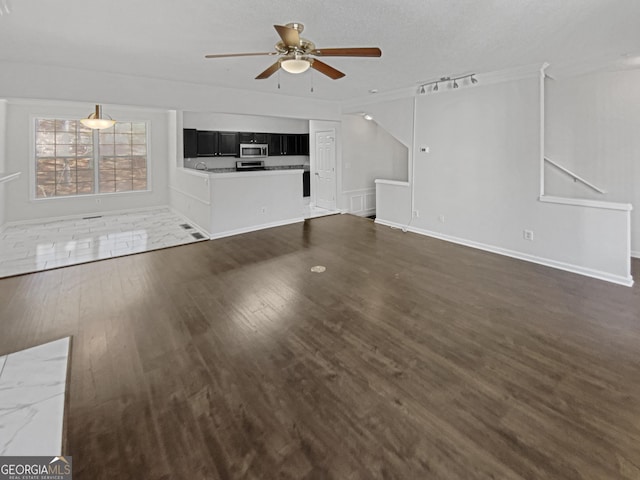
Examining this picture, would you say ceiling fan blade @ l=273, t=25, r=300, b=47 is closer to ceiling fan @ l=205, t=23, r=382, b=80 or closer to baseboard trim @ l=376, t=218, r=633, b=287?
ceiling fan @ l=205, t=23, r=382, b=80

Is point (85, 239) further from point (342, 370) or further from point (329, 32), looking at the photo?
point (342, 370)

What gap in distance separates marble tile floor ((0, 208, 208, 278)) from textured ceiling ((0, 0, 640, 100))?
2.71 meters

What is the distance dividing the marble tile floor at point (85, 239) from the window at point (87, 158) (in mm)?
839

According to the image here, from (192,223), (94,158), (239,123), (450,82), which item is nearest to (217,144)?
(239,123)

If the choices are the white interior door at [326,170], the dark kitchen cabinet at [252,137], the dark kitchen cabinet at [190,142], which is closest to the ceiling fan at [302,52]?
the white interior door at [326,170]

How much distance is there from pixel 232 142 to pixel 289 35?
6.70 m

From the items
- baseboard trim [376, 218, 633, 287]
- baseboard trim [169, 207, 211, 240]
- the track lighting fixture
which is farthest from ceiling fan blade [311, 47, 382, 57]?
baseboard trim [169, 207, 211, 240]

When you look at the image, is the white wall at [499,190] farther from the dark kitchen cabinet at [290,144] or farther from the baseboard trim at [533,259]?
the dark kitchen cabinet at [290,144]

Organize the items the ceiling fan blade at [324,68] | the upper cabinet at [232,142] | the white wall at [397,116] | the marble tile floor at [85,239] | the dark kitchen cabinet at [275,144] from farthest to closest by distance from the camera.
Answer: the dark kitchen cabinet at [275,144]
the upper cabinet at [232,142]
the white wall at [397,116]
the marble tile floor at [85,239]
the ceiling fan blade at [324,68]

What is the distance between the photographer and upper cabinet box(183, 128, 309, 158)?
8320 millimetres

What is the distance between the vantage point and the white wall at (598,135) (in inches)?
183

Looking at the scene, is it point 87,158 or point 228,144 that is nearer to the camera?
point 87,158

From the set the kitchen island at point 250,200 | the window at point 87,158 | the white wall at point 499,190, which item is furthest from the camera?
the window at point 87,158

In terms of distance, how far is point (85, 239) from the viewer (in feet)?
19.5
